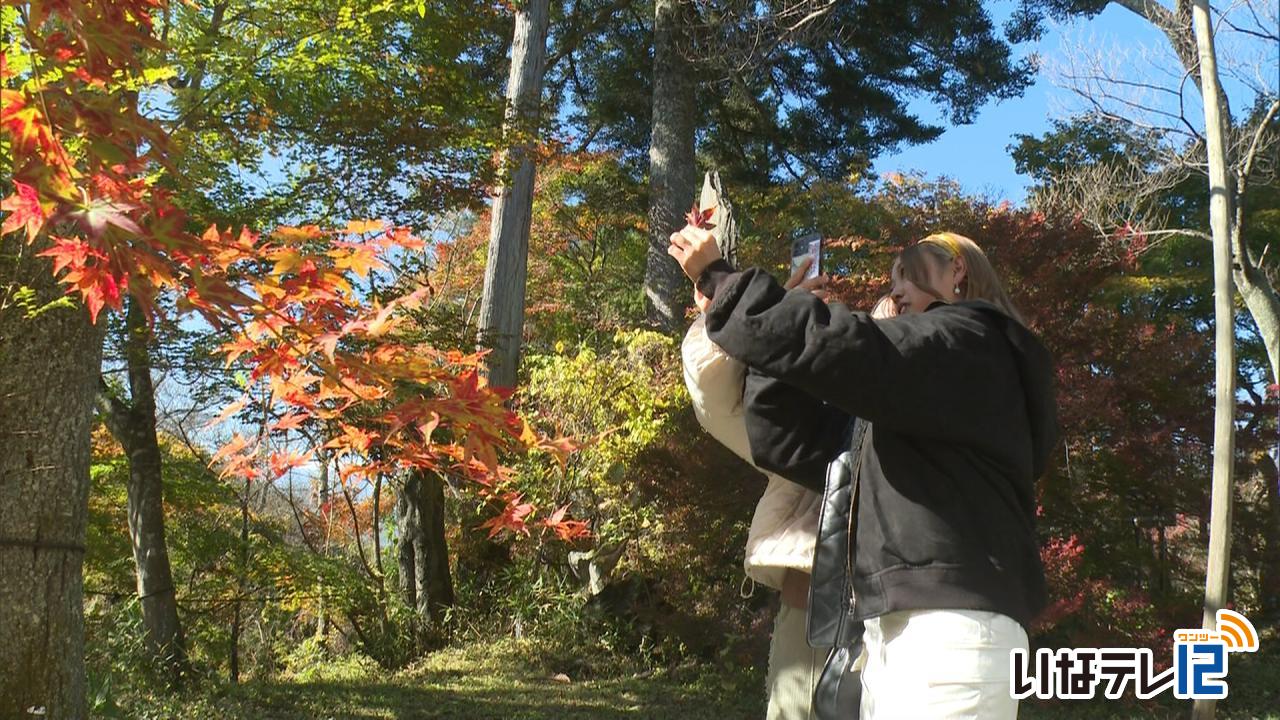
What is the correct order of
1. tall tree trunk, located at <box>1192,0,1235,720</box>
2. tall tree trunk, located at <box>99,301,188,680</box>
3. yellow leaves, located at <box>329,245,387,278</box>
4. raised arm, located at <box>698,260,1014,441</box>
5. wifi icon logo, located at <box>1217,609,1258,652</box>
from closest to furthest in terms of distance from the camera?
raised arm, located at <box>698,260,1014,441</box>
yellow leaves, located at <box>329,245,387,278</box>
wifi icon logo, located at <box>1217,609,1258,652</box>
tall tree trunk, located at <box>1192,0,1235,720</box>
tall tree trunk, located at <box>99,301,188,680</box>

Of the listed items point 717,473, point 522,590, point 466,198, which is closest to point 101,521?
point 522,590

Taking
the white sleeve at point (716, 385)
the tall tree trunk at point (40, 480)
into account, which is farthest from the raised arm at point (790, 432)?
the tall tree trunk at point (40, 480)

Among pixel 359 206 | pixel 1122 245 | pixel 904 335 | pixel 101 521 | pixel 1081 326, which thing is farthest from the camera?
pixel 1122 245

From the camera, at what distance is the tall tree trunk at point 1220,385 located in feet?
18.8

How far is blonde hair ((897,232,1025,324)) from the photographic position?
5.34 ft

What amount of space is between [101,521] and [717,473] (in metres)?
4.82

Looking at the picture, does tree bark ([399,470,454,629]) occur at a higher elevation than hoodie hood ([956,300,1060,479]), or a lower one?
lower

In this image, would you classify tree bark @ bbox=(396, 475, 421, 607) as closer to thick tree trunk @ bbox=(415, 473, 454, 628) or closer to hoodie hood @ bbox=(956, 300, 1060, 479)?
thick tree trunk @ bbox=(415, 473, 454, 628)

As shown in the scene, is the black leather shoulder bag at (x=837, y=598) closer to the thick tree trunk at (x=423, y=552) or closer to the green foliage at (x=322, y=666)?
the green foliage at (x=322, y=666)

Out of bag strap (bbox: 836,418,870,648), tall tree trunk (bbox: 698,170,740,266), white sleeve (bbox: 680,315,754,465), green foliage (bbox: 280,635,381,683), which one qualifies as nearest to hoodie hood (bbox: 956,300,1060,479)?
bag strap (bbox: 836,418,870,648)

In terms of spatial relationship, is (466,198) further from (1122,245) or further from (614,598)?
(1122,245)

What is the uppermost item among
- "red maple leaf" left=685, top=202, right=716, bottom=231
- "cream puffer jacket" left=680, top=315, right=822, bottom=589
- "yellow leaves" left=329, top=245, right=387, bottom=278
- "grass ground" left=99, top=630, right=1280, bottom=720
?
"yellow leaves" left=329, top=245, right=387, bottom=278

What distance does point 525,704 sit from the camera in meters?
6.61

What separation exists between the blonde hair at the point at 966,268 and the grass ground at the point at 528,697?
5156 mm
